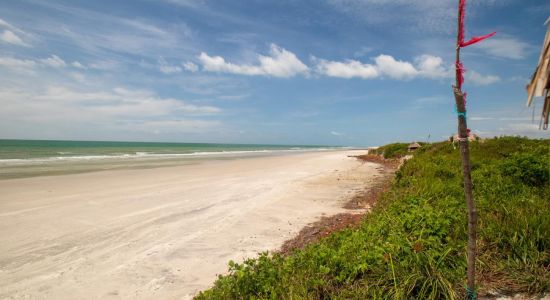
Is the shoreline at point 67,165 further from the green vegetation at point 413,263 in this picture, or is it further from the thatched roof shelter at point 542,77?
the thatched roof shelter at point 542,77

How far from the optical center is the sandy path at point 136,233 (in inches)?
194

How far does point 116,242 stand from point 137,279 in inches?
79.8

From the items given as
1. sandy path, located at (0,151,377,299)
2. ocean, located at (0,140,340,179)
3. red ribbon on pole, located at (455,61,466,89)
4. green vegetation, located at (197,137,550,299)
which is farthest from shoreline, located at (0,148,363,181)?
red ribbon on pole, located at (455,61,466,89)

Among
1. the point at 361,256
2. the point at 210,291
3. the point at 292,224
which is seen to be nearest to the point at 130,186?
the point at 292,224

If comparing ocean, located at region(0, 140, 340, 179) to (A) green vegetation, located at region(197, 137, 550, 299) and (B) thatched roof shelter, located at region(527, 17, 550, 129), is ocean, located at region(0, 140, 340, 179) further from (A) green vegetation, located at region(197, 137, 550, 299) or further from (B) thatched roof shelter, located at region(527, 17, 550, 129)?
(B) thatched roof shelter, located at region(527, 17, 550, 129)

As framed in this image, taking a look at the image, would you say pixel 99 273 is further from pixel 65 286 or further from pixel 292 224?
pixel 292 224

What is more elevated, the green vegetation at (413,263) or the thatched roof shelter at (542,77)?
the thatched roof shelter at (542,77)

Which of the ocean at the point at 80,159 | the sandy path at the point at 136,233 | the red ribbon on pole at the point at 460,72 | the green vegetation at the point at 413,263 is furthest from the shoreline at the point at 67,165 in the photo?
the red ribbon on pole at the point at 460,72

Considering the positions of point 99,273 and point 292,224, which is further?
point 292,224

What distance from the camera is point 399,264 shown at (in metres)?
3.79

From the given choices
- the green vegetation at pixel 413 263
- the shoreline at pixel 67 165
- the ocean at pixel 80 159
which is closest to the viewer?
the green vegetation at pixel 413 263

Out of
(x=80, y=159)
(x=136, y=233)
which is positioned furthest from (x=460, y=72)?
(x=80, y=159)

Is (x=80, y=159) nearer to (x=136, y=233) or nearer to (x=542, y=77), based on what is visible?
(x=136, y=233)

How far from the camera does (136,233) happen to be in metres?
7.23
